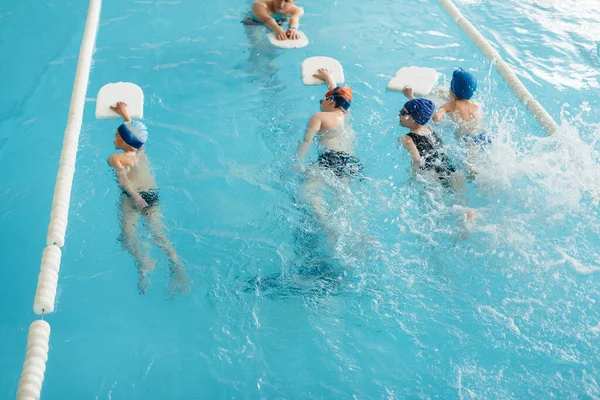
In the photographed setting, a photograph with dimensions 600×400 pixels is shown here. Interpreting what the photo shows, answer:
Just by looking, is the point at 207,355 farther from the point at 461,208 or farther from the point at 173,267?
the point at 461,208

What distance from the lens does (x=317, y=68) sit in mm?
6062

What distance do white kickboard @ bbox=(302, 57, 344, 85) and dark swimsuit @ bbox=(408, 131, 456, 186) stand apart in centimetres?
128

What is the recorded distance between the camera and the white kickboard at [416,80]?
5945 millimetres

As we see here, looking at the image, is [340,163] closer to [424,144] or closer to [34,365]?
[424,144]

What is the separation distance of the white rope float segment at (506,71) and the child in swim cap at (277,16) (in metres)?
2.20

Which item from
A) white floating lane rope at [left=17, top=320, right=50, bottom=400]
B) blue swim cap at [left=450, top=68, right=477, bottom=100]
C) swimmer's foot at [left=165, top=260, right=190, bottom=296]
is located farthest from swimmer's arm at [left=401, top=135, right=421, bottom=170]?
white floating lane rope at [left=17, top=320, right=50, bottom=400]

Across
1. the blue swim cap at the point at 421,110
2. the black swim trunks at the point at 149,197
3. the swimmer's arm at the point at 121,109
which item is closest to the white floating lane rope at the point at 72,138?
the swimmer's arm at the point at 121,109

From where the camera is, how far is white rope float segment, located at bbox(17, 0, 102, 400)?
322 cm

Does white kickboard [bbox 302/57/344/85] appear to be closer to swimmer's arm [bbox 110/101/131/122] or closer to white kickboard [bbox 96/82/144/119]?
white kickboard [bbox 96/82/144/119]

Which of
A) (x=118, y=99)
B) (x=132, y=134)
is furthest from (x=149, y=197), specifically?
(x=118, y=99)

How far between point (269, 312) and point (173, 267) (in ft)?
2.84

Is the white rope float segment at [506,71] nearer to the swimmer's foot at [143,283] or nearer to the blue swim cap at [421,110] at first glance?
the blue swim cap at [421,110]

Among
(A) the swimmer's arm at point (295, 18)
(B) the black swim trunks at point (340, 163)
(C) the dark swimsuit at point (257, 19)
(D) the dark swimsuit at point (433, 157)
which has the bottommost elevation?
(B) the black swim trunks at point (340, 163)

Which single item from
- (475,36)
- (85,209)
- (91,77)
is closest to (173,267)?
(85,209)
